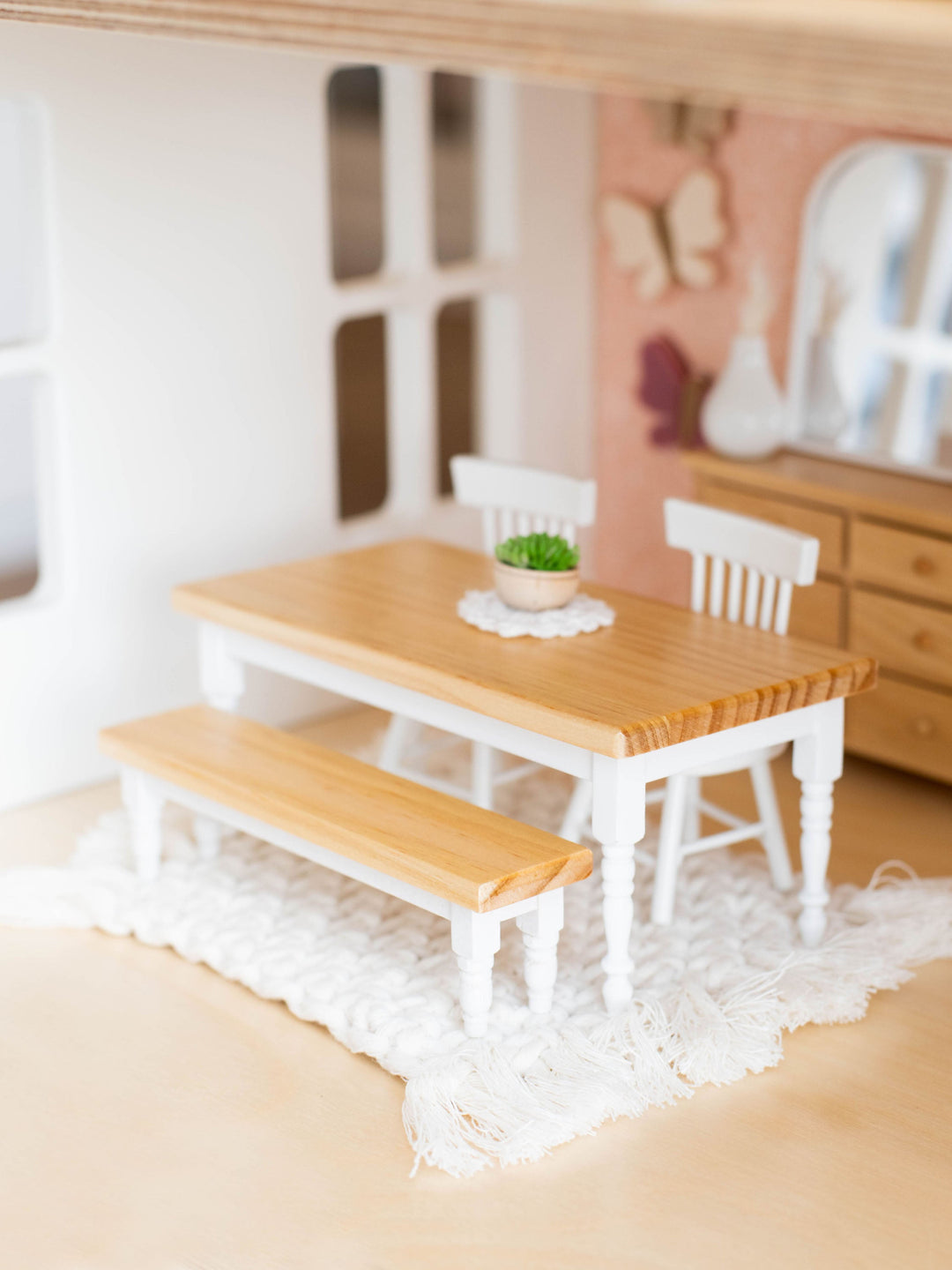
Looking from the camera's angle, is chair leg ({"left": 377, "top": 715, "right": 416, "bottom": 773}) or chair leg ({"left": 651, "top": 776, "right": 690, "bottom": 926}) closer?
chair leg ({"left": 651, "top": 776, "right": 690, "bottom": 926})

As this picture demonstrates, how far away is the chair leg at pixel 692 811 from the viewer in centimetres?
357

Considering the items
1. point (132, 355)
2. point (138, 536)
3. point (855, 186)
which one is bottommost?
point (138, 536)

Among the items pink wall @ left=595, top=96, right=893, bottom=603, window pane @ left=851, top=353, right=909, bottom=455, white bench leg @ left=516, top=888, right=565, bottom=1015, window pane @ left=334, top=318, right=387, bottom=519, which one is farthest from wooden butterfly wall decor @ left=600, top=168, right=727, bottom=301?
white bench leg @ left=516, top=888, right=565, bottom=1015

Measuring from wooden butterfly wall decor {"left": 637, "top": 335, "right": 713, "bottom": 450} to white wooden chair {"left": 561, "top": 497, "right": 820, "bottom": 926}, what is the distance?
58.9 inches

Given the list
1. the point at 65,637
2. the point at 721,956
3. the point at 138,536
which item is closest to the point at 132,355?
the point at 138,536

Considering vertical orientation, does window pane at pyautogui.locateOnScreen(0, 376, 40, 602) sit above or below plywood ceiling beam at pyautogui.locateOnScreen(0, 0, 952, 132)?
below

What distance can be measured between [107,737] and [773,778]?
6.10ft

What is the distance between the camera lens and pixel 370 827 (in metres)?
2.92

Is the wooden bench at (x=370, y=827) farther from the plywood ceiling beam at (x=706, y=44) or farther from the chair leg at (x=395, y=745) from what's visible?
the plywood ceiling beam at (x=706, y=44)

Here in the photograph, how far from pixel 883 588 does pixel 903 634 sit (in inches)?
5.2

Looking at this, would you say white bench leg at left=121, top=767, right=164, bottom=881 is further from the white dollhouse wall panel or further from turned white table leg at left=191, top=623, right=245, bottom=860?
the white dollhouse wall panel

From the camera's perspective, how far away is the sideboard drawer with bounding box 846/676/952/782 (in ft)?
13.1

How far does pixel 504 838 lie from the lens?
9.38ft

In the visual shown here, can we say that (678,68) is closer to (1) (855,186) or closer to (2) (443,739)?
(2) (443,739)
